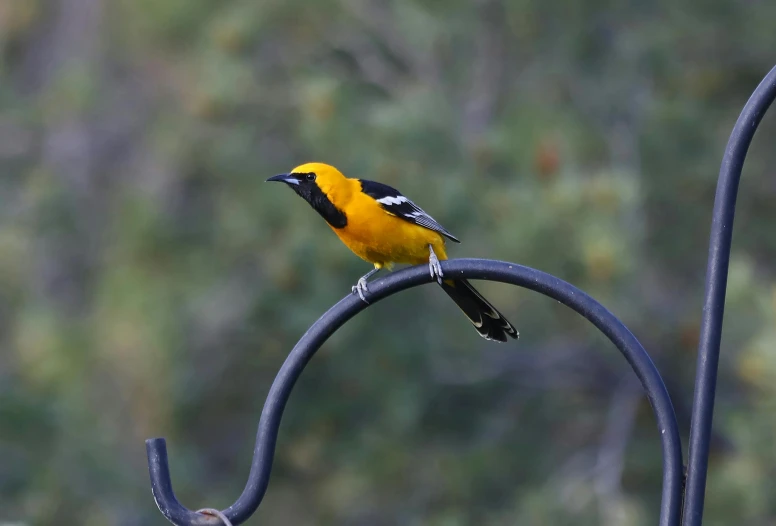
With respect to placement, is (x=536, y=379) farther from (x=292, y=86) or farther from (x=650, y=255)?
(x=292, y=86)

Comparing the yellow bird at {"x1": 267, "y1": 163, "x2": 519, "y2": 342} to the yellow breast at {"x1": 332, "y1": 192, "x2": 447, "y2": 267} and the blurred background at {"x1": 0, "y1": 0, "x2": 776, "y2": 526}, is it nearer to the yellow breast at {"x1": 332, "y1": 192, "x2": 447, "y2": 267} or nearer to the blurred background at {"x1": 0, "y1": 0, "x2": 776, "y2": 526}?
the yellow breast at {"x1": 332, "y1": 192, "x2": 447, "y2": 267}

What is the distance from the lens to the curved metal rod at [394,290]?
243 cm

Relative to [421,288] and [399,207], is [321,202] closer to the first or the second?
[399,207]

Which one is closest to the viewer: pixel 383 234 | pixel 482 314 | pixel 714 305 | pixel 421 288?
pixel 714 305

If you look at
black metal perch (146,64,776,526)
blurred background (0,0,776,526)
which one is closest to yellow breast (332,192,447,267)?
black metal perch (146,64,776,526)

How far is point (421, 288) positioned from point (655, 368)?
5920 millimetres

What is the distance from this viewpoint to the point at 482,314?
377 cm

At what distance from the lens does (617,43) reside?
8867 mm

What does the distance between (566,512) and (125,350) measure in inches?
141

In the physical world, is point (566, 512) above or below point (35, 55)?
below

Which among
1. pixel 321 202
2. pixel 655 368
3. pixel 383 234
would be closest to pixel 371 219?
pixel 383 234

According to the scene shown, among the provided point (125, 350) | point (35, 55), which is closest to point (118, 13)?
point (35, 55)

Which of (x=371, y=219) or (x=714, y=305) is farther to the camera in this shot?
(x=371, y=219)

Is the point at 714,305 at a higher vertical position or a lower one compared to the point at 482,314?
lower
